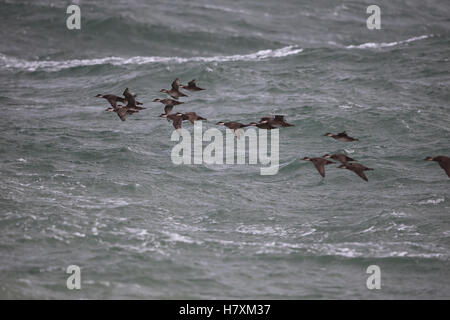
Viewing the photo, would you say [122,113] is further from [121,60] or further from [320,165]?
[121,60]

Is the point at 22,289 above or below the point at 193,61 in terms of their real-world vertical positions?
below

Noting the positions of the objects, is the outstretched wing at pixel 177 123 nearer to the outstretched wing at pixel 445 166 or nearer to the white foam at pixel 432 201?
the outstretched wing at pixel 445 166

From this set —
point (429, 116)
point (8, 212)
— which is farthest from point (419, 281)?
point (429, 116)

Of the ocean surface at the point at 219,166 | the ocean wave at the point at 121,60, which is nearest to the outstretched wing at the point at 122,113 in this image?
the ocean surface at the point at 219,166

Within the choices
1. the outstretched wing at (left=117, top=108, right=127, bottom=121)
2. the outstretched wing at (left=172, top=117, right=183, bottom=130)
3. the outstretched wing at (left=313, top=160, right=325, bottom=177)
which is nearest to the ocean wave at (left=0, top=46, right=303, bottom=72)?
the outstretched wing at (left=117, top=108, right=127, bottom=121)

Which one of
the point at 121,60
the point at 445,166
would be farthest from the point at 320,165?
the point at 121,60

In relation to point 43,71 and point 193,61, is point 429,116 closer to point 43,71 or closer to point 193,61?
point 193,61
